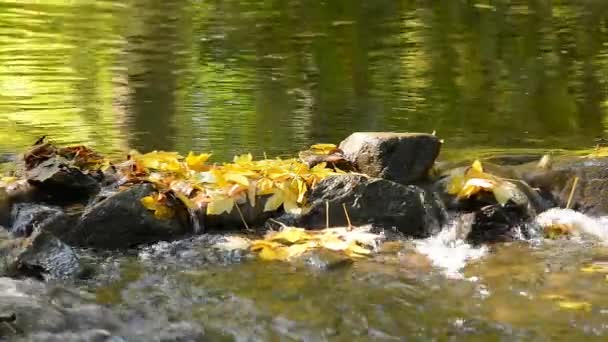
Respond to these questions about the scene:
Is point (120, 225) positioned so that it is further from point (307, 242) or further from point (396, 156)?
point (396, 156)

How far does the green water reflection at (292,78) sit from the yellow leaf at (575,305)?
101 inches

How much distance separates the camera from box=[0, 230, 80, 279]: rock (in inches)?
122

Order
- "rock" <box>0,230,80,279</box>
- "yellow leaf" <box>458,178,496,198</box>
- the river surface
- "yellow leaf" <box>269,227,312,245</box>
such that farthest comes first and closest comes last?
1. "yellow leaf" <box>458,178,496,198</box>
2. "yellow leaf" <box>269,227,312,245</box>
3. "rock" <box>0,230,80,279</box>
4. the river surface

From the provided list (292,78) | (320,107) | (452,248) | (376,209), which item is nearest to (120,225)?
(376,209)

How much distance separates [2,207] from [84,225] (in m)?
0.54

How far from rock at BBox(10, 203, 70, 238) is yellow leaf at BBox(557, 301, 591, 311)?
1877 millimetres

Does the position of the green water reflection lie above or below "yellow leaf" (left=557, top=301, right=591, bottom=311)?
below

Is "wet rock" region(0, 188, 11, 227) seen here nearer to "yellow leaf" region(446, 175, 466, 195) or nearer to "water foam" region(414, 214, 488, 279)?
"water foam" region(414, 214, 488, 279)

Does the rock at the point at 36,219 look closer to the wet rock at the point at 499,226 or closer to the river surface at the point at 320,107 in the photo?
the river surface at the point at 320,107

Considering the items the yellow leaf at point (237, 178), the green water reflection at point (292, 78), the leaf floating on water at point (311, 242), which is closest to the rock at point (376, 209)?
the leaf floating on water at point (311, 242)

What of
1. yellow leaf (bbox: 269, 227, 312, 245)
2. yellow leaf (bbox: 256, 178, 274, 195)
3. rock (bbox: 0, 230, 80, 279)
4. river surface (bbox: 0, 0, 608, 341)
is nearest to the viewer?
river surface (bbox: 0, 0, 608, 341)

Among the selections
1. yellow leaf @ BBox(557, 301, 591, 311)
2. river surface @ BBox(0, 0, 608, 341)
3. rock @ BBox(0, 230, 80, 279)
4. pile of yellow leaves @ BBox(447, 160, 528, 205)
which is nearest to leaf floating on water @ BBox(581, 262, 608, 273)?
river surface @ BBox(0, 0, 608, 341)

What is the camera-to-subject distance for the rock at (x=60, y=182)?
13.0ft

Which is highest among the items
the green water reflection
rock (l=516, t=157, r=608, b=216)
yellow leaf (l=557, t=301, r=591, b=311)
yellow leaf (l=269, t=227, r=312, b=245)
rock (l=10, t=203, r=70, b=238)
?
rock (l=10, t=203, r=70, b=238)
